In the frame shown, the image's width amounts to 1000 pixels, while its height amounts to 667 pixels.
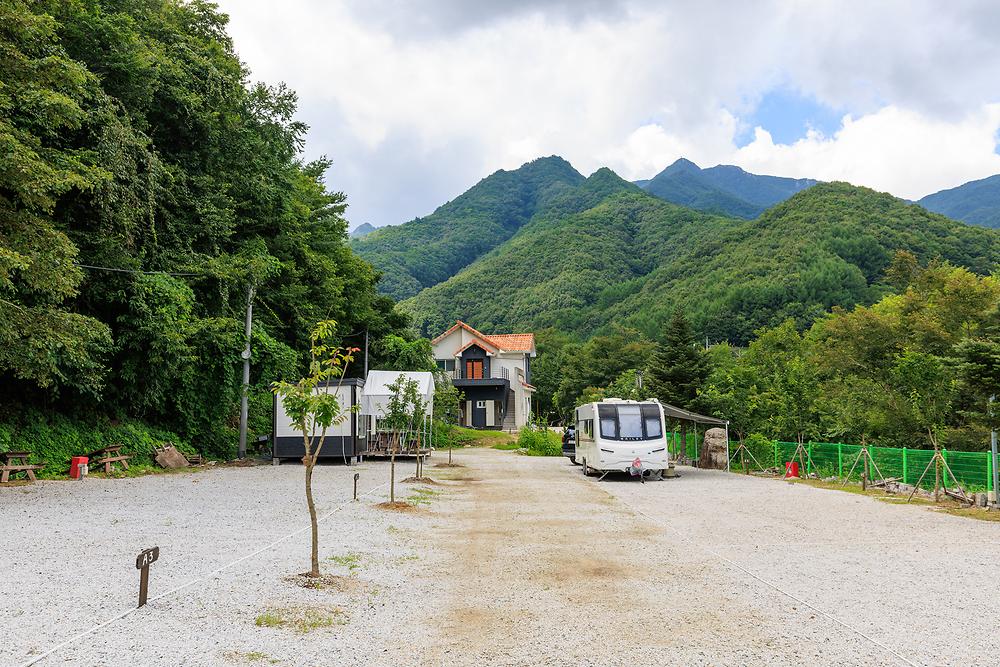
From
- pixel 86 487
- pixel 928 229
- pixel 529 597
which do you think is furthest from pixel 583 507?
pixel 928 229

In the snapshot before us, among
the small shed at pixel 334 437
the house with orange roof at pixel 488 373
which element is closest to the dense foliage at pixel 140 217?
the small shed at pixel 334 437

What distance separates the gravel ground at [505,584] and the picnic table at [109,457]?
5221 millimetres

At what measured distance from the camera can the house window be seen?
62844 millimetres

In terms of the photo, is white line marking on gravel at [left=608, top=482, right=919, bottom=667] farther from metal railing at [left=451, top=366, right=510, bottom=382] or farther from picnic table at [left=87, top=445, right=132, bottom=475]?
metal railing at [left=451, top=366, right=510, bottom=382]

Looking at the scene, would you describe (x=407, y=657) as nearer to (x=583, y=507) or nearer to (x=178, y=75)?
(x=583, y=507)

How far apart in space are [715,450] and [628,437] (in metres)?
7.35

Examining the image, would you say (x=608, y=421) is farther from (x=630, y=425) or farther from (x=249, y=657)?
(x=249, y=657)

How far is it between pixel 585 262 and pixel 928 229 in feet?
141

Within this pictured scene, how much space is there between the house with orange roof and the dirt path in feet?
159

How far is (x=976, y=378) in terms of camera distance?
1591cm

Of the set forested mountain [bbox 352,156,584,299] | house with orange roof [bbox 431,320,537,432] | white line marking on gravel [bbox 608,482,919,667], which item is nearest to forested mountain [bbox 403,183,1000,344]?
house with orange roof [bbox 431,320,537,432]

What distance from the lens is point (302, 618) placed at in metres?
6.54

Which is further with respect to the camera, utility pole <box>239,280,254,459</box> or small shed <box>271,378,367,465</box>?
utility pole <box>239,280,254,459</box>

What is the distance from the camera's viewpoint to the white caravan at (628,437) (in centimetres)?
2397
